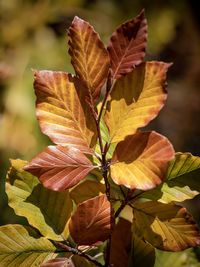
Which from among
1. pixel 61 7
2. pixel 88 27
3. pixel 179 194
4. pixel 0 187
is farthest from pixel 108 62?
pixel 61 7

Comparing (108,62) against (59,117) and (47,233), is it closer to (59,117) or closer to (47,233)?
(59,117)

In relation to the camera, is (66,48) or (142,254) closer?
(142,254)

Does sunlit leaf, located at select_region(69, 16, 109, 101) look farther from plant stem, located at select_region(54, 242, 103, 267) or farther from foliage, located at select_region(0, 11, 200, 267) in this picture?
plant stem, located at select_region(54, 242, 103, 267)

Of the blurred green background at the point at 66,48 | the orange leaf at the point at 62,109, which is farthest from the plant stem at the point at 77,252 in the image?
the blurred green background at the point at 66,48

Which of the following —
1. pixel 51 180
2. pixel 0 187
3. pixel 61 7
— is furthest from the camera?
pixel 61 7

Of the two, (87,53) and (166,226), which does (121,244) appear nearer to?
(166,226)

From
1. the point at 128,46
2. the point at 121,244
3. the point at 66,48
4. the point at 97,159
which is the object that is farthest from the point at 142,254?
the point at 66,48
